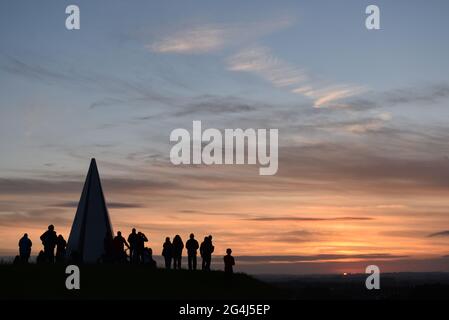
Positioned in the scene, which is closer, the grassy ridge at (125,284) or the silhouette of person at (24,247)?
the grassy ridge at (125,284)

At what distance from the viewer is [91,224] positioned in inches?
1838

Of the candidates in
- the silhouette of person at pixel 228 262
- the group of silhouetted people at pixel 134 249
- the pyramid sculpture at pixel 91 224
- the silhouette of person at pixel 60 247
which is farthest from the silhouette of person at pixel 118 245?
the pyramid sculpture at pixel 91 224

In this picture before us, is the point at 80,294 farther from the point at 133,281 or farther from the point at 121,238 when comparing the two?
the point at 121,238

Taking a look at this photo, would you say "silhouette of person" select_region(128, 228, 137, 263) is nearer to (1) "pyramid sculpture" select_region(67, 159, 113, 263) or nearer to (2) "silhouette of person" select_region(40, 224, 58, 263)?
(2) "silhouette of person" select_region(40, 224, 58, 263)

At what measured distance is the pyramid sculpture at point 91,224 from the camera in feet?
152

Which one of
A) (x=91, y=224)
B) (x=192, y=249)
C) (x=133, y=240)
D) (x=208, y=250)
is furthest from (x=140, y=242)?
(x=91, y=224)

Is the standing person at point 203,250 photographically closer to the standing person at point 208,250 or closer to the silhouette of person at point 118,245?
the standing person at point 208,250

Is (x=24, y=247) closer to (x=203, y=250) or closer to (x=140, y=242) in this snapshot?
(x=140, y=242)

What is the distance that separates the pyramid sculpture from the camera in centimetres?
4644

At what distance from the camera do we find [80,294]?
93.8 feet

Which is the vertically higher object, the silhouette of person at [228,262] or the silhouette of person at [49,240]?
the silhouette of person at [49,240]
